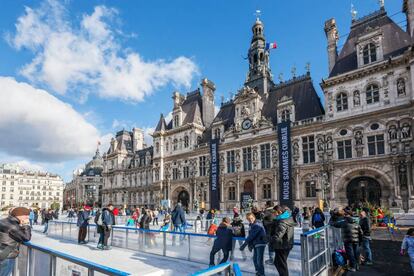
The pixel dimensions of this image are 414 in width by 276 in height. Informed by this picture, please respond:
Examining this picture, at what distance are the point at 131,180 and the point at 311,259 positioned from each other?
54492 mm

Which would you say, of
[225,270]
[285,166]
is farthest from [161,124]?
[225,270]

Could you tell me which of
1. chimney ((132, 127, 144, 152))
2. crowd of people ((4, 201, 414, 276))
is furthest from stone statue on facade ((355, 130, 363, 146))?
chimney ((132, 127, 144, 152))

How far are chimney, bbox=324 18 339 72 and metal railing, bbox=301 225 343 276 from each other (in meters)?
29.3

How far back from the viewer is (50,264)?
4.98 meters

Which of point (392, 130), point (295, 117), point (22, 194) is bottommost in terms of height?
point (22, 194)

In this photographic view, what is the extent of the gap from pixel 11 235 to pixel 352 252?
953cm

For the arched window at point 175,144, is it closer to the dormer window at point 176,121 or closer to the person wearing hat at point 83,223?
the dormer window at point 176,121

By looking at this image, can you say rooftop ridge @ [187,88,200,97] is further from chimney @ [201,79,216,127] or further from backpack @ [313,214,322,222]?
backpack @ [313,214,322,222]

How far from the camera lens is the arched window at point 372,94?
29062 millimetres

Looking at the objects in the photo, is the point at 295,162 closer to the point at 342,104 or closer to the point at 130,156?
the point at 342,104

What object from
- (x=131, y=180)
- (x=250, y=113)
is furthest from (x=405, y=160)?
(x=131, y=180)

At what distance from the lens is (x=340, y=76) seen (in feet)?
103

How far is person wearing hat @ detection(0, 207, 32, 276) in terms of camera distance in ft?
18.1

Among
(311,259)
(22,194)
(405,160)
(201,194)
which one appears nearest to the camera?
(311,259)
